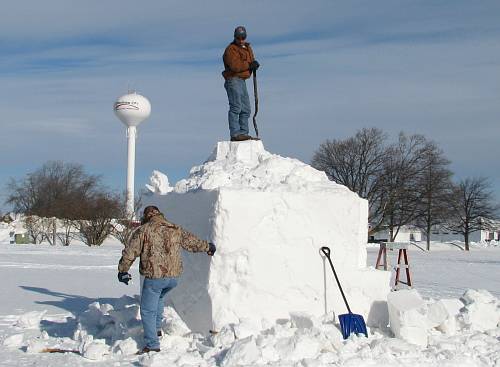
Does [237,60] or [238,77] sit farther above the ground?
[237,60]

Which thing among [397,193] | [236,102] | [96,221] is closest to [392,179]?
[397,193]

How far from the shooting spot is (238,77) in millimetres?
8578

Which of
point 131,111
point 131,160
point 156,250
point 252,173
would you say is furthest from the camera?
point 131,160

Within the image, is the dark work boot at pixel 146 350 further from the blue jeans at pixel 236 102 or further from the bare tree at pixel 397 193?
the bare tree at pixel 397 193

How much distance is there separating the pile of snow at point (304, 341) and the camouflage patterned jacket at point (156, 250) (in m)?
0.74

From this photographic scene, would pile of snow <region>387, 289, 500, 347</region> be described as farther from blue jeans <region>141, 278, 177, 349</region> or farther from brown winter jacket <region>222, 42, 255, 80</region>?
brown winter jacket <region>222, 42, 255, 80</region>

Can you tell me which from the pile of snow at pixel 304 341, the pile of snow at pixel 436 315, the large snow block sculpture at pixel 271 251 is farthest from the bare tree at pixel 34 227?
the pile of snow at pixel 436 315

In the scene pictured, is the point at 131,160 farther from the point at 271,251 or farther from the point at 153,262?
the point at 153,262

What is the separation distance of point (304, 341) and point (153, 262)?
1.63 m

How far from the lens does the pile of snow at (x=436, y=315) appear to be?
6453mm

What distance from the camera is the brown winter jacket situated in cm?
846

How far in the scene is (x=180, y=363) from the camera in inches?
231

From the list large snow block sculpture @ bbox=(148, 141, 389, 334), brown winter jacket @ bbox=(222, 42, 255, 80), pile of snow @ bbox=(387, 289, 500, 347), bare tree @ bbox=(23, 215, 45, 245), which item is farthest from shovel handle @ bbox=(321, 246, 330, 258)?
bare tree @ bbox=(23, 215, 45, 245)

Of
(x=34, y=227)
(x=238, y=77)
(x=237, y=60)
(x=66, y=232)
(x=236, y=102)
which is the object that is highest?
(x=237, y=60)
